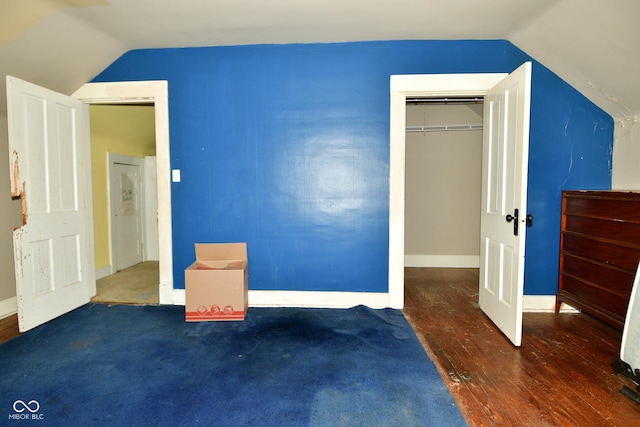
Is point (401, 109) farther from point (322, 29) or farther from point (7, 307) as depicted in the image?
point (7, 307)

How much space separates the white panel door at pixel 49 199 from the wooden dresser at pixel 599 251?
476 centimetres

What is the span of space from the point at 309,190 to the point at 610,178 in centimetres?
287

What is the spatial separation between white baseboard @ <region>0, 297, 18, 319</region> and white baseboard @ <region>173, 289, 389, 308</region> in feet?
4.85

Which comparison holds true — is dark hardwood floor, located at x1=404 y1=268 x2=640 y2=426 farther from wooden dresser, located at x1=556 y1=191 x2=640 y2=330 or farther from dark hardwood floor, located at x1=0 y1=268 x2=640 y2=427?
wooden dresser, located at x1=556 y1=191 x2=640 y2=330

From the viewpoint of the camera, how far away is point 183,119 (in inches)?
126

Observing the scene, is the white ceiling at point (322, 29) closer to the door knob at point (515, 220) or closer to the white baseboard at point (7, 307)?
the door knob at point (515, 220)

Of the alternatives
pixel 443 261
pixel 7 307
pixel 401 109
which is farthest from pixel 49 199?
pixel 443 261

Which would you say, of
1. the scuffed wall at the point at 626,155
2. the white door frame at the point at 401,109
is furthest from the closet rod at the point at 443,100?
the scuffed wall at the point at 626,155

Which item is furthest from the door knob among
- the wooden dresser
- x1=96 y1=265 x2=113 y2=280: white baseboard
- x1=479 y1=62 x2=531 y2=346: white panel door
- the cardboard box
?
x1=96 y1=265 x2=113 y2=280: white baseboard

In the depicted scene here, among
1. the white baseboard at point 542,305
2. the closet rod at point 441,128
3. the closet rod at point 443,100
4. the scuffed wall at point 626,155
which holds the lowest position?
the white baseboard at point 542,305

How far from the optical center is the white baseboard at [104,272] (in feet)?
14.3

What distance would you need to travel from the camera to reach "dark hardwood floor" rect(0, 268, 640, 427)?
172 centimetres

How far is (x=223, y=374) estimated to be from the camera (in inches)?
81.4

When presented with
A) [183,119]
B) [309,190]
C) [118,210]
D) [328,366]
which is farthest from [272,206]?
[118,210]
